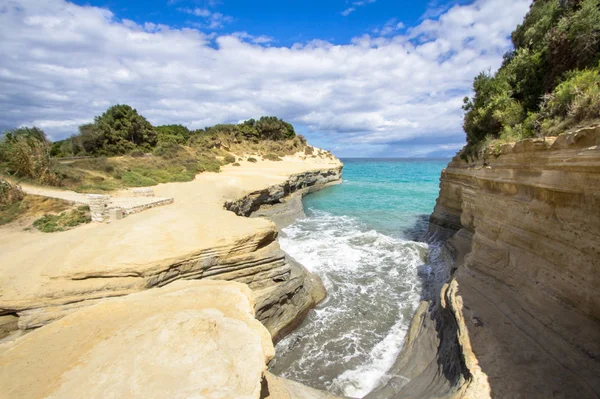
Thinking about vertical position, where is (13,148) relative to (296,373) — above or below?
above

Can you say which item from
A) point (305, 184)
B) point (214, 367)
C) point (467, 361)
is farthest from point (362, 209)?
point (214, 367)

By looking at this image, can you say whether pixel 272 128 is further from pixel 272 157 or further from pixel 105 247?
pixel 105 247

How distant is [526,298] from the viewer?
5.27 meters

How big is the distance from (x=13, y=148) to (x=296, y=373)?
17.3m

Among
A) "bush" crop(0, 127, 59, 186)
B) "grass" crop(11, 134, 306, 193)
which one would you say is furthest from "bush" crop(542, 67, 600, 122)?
"bush" crop(0, 127, 59, 186)

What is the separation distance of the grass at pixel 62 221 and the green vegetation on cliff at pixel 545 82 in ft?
45.8

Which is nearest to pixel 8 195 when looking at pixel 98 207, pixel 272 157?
pixel 98 207

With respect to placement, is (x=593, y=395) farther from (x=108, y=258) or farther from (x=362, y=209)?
(x=362, y=209)

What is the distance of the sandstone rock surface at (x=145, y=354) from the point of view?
2555mm

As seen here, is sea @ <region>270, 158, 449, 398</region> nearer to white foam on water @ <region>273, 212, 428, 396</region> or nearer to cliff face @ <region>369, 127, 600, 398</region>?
white foam on water @ <region>273, 212, 428, 396</region>

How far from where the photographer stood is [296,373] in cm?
604

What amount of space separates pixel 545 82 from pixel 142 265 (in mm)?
13167

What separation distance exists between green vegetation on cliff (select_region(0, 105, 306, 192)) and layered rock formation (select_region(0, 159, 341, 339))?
7.74 m

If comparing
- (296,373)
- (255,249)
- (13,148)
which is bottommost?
(296,373)
